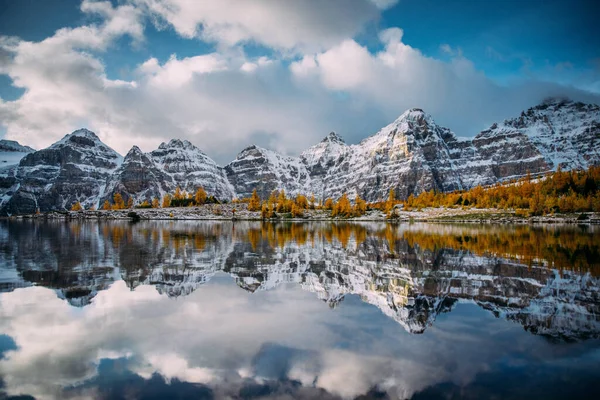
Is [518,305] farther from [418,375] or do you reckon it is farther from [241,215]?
[241,215]

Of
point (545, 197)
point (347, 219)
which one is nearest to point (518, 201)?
point (545, 197)

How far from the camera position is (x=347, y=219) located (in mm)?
133375

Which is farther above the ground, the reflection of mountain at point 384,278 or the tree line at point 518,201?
the tree line at point 518,201

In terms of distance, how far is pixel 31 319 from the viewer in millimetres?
11523

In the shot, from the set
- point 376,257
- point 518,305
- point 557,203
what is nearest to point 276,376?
point 518,305

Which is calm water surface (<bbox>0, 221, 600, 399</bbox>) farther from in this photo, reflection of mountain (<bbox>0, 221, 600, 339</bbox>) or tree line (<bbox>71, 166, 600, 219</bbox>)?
tree line (<bbox>71, 166, 600, 219</bbox>)

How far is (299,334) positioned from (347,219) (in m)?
124

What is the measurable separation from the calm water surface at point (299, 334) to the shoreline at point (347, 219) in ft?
328

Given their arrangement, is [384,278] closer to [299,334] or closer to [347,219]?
[299,334]

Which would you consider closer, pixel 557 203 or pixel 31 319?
pixel 31 319

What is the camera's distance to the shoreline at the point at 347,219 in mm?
104312

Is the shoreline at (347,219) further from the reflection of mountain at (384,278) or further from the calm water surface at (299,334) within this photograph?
the calm water surface at (299,334)

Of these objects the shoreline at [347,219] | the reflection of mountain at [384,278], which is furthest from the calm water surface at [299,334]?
the shoreline at [347,219]

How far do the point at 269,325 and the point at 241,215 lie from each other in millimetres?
125263
